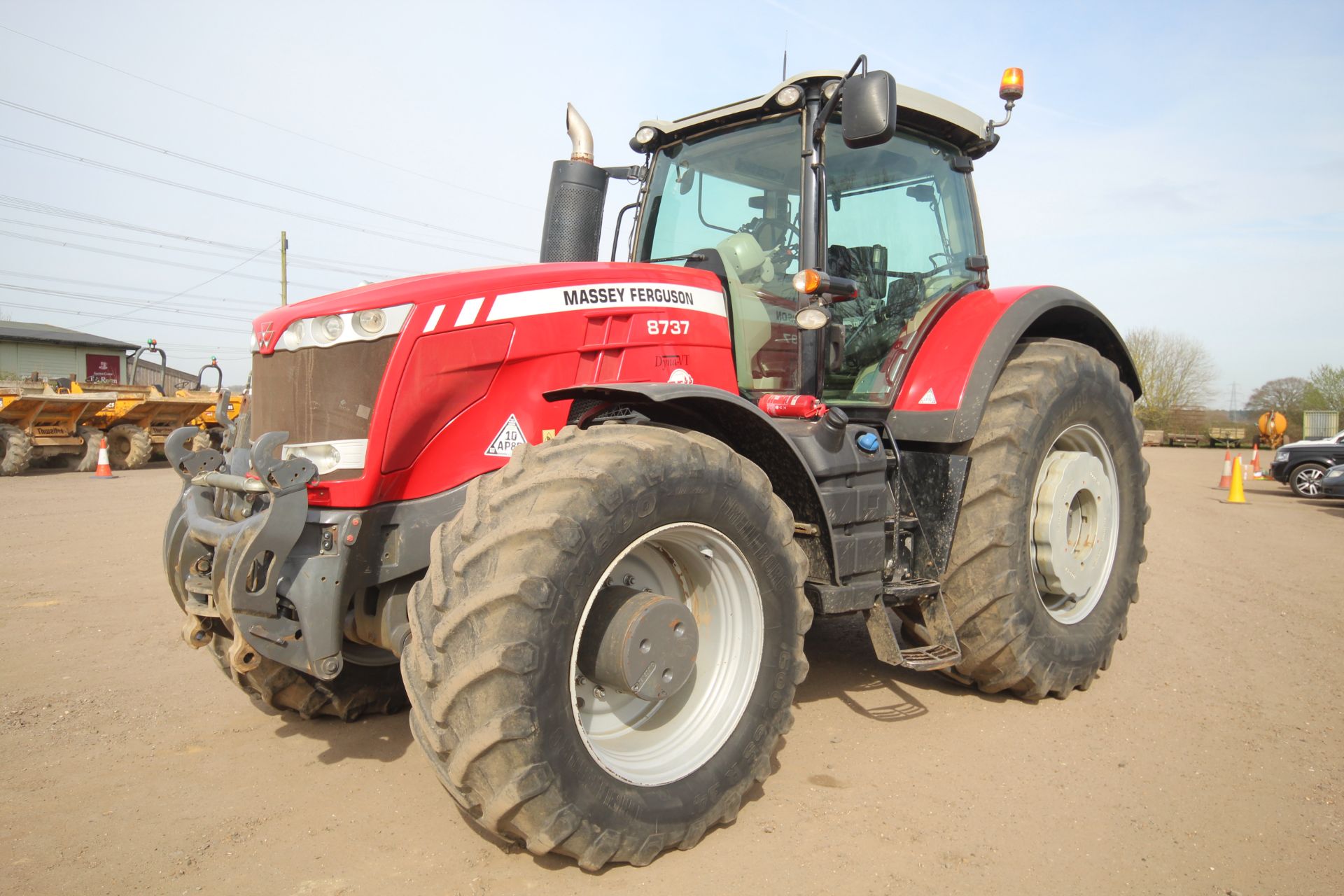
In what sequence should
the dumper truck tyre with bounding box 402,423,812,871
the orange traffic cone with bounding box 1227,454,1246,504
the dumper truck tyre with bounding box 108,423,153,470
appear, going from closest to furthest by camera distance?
the dumper truck tyre with bounding box 402,423,812,871 → the orange traffic cone with bounding box 1227,454,1246,504 → the dumper truck tyre with bounding box 108,423,153,470

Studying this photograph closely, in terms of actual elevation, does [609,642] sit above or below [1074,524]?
below

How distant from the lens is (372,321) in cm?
282

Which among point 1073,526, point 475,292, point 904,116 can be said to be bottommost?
point 1073,526

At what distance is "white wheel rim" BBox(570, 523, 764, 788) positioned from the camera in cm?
283

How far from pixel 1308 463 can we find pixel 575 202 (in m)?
15.4

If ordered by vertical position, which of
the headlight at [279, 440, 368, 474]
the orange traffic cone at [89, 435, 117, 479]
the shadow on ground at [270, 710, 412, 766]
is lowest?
the orange traffic cone at [89, 435, 117, 479]

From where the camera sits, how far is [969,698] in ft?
13.6

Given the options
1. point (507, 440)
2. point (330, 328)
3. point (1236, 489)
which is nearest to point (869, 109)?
point (507, 440)

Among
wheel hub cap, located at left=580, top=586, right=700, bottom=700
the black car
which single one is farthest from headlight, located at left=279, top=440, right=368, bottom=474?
the black car

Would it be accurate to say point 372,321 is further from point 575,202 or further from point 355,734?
point 355,734

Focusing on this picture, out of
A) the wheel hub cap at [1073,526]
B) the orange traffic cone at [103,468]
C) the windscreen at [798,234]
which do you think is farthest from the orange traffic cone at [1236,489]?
the orange traffic cone at [103,468]

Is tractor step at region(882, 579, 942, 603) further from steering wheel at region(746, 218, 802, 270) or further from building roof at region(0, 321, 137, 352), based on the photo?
building roof at region(0, 321, 137, 352)

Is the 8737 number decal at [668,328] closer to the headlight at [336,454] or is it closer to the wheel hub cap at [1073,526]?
the headlight at [336,454]

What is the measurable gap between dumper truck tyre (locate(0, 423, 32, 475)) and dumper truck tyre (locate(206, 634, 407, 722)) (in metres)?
15.1
